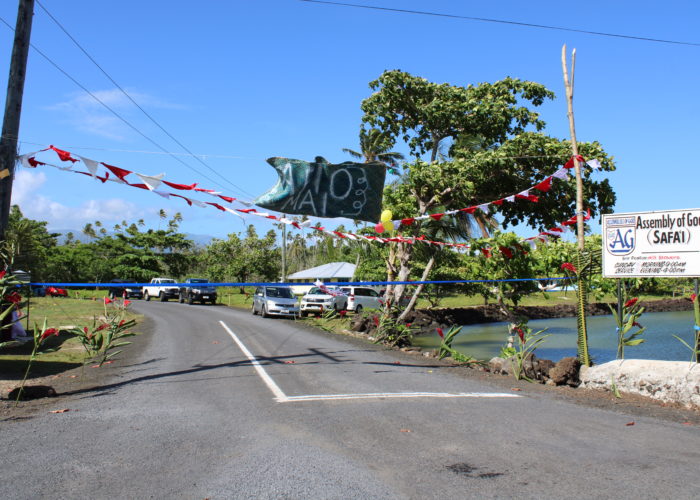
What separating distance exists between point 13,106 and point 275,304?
19024mm

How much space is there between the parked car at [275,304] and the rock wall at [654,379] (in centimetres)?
1988

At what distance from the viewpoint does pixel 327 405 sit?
7.68 m

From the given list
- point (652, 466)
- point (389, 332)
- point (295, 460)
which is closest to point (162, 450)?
point (295, 460)

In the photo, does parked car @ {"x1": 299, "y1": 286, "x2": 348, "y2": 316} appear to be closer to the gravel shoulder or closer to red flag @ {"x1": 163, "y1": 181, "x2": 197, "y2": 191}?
the gravel shoulder

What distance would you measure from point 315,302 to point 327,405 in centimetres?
2360

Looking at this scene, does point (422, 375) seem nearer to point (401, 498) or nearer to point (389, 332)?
point (401, 498)

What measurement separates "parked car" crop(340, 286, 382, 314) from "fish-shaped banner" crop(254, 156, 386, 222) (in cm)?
2376

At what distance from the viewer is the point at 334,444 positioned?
5.66 meters

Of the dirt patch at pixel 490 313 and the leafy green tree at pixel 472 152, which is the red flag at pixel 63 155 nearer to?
the leafy green tree at pixel 472 152

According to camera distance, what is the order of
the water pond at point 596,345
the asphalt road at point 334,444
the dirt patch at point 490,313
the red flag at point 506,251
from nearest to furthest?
1. the asphalt road at point 334,444
2. the red flag at point 506,251
3. the water pond at point 596,345
4. the dirt patch at point 490,313

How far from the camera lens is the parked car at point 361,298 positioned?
114ft

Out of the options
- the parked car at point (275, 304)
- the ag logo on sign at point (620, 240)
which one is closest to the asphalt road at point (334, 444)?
the ag logo on sign at point (620, 240)

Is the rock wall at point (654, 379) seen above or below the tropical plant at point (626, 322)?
below

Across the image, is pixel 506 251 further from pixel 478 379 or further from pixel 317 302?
pixel 317 302
